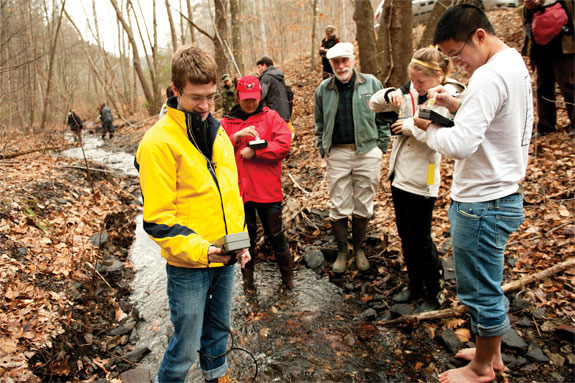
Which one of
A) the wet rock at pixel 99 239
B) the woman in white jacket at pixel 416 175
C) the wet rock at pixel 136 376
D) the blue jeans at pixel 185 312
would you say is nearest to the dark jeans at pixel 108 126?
the wet rock at pixel 99 239

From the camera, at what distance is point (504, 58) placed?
205 cm

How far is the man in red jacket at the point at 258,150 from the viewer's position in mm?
3877

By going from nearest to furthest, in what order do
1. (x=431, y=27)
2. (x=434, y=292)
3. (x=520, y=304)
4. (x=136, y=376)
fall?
(x=136, y=376)
(x=520, y=304)
(x=434, y=292)
(x=431, y=27)

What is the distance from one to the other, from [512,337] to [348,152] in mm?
2475

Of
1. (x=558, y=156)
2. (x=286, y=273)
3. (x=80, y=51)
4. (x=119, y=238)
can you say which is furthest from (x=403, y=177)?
(x=80, y=51)

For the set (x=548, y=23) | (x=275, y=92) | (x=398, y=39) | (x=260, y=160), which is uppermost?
(x=398, y=39)

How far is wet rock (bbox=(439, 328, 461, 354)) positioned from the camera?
3037mm

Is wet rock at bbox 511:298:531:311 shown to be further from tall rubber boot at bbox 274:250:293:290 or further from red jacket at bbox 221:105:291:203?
red jacket at bbox 221:105:291:203

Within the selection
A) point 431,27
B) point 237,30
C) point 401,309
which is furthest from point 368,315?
point 237,30

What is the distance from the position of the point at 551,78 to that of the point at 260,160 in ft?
16.3

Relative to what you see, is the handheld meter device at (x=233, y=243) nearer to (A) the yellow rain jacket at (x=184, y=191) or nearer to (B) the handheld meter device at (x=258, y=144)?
(A) the yellow rain jacket at (x=184, y=191)

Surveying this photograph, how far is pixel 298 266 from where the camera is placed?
16.3 feet

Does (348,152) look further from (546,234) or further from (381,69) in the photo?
(381,69)

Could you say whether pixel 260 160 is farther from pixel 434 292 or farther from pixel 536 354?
pixel 536 354
